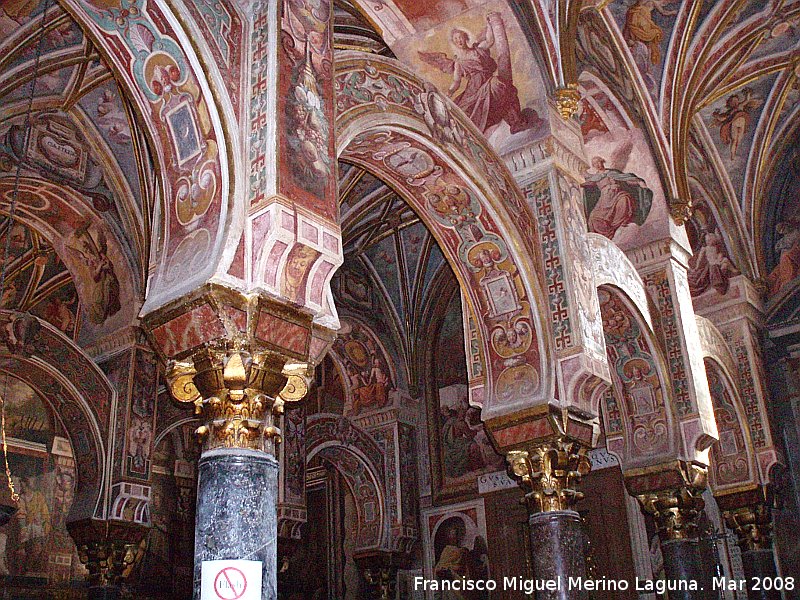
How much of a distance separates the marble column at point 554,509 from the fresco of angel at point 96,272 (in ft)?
16.7

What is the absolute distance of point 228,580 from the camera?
448 cm

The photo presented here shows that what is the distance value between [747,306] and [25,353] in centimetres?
937

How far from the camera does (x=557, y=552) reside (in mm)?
7164

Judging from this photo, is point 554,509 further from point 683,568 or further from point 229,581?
point 229,581

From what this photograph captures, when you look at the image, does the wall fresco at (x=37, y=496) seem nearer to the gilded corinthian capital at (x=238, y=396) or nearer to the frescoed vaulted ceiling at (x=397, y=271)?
the frescoed vaulted ceiling at (x=397, y=271)

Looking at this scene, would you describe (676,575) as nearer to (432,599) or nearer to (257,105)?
(432,599)

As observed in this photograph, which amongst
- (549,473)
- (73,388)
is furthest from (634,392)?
(73,388)

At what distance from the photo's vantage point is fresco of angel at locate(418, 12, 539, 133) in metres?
8.45

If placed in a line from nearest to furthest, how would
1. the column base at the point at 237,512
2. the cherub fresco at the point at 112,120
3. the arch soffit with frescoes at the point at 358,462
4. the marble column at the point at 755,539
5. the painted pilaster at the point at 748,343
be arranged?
the column base at the point at 237,512
the cherub fresco at the point at 112,120
the marble column at the point at 755,539
the painted pilaster at the point at 748,343
the arch soffit with frescoes at the point at 358,462

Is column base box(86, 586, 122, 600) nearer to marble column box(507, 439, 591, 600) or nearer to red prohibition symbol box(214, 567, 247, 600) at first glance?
marble column box(507, 439, 591, 600)

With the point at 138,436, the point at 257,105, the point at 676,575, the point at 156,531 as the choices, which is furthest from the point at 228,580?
the point at 156,531

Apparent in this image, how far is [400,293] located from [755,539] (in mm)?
6083

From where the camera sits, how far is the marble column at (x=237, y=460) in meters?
4.61

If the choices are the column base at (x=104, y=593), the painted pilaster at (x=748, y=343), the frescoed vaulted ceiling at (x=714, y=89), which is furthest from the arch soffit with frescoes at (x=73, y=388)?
the painted pilaster at (x=748, y=343)
